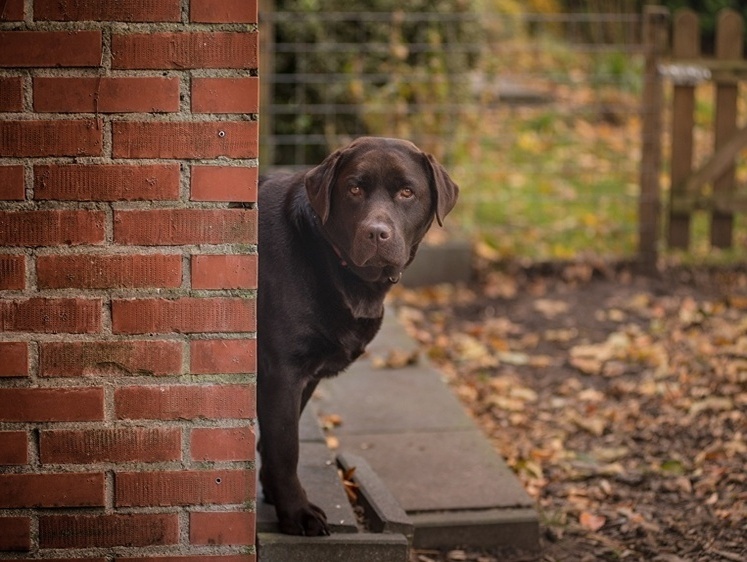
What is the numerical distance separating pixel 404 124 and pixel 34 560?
6.44 m

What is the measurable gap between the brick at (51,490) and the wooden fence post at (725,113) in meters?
6.57

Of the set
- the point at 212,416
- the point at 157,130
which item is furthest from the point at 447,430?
the point at 157,130

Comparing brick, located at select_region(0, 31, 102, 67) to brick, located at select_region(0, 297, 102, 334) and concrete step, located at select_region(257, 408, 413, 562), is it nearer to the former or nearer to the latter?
brick, located at select_region(0, 297, 102, 334)

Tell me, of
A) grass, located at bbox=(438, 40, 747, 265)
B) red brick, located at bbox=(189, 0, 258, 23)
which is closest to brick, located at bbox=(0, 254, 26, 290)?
red brick, located at bbox=(189, 0, 258, 23)

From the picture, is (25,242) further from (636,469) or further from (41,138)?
(636,469)

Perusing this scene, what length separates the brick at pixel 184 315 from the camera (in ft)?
9.64

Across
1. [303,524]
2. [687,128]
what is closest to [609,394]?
[303,524]

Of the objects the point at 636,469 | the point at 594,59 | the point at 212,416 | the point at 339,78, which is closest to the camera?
the point at 212,416

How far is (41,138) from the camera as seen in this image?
2840 millimetres

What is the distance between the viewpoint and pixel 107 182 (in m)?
2.88

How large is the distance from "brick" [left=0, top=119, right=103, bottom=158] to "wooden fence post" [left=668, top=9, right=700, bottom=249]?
6355 mm

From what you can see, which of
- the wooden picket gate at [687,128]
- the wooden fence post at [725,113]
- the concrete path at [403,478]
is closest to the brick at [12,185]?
the concrete path at [403,478]

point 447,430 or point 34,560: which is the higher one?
point 34,560

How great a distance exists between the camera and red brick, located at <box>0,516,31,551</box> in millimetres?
2959
